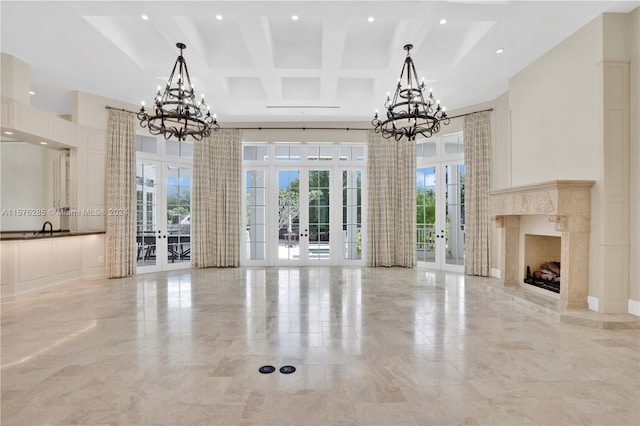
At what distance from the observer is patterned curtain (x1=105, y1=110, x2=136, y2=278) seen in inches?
277

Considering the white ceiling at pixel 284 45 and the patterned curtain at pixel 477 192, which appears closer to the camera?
the white ceiling at pixel 284 45

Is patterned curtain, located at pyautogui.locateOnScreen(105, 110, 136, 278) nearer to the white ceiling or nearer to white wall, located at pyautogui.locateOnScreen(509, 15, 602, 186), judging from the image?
the white ceiling

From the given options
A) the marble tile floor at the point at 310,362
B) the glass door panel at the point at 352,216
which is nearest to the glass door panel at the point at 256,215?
the glass door panel at the point at 352,216

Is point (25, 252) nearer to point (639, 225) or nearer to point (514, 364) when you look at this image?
point (514, 364)

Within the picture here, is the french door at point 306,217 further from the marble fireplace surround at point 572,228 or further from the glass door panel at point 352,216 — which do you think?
the marble fireplace surround at point 572,228

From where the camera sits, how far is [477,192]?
24.0 feet

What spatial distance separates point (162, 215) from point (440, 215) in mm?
6940

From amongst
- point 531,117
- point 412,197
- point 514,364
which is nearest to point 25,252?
point 514,364

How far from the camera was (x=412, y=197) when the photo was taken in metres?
8.34

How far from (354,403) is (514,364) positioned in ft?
5.34

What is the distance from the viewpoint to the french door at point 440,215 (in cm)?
788

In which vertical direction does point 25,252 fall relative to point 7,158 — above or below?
below

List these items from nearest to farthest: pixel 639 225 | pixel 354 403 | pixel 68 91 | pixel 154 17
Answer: pixel 354 403
pixel 639 225
pixel 154 17
pixel 68 91

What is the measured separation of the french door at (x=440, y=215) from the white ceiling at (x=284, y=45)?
164 cm
